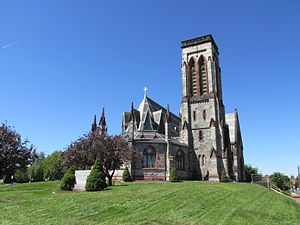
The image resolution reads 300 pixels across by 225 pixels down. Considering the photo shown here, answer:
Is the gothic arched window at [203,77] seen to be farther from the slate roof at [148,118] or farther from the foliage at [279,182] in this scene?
the foliage at [279,182]

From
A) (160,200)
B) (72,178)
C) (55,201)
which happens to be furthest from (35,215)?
(72,178)

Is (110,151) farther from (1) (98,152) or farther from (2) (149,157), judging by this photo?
(2) (149,157)

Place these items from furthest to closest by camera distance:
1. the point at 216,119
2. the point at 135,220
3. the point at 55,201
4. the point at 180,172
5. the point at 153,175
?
the point at 216,119 < the point at 180,172 < the point at 153,175 < the point at 55,201 < the point at 135,220

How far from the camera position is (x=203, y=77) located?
45.1 m

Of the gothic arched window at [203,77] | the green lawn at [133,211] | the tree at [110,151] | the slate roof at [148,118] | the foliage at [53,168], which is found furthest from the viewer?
the foliage at [53,168]

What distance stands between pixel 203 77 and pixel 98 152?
88.5ft

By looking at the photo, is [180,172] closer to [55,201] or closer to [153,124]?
[153,124]

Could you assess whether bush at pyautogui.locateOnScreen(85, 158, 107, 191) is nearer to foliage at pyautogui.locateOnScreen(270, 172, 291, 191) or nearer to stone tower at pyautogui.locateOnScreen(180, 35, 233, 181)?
stone tower at pyautogui.locateOnScreen(180, 35, 233, 181)

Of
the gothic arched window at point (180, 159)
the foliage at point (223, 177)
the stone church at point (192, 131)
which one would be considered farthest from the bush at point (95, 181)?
the foliage at point (223, 177)

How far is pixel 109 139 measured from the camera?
26250mm

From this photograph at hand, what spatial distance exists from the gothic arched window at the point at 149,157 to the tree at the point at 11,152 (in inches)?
588

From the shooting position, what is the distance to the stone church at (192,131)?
35000 millimetres

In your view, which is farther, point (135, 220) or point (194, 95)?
point (194, 95)

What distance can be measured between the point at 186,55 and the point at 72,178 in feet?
111
